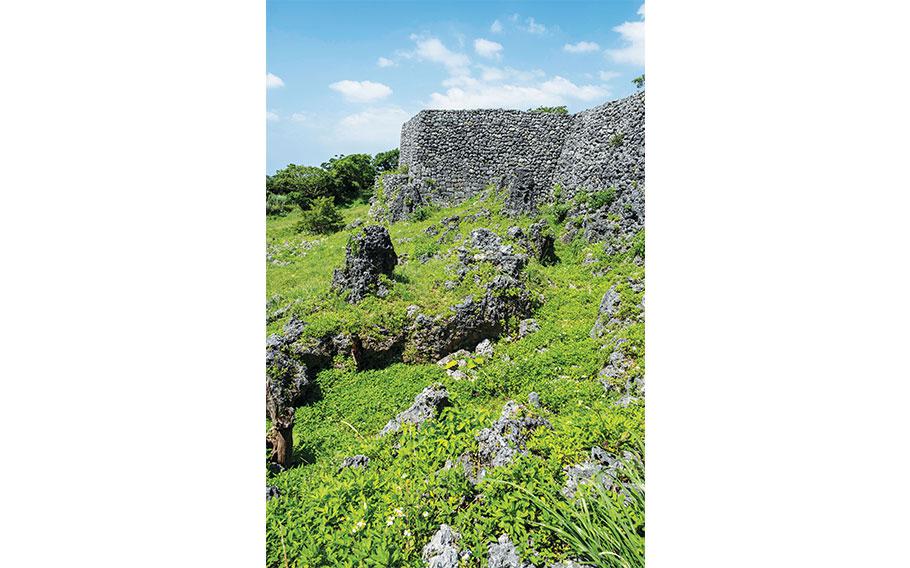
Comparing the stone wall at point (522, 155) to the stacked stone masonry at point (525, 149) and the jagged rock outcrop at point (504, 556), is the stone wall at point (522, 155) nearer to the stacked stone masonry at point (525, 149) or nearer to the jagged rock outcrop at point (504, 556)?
the stacked stone masonry at point (525, 149)

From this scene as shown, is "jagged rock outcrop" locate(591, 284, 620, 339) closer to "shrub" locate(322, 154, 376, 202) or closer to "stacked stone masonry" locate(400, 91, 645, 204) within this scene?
"shrub" locate(322, 154, 376, 202)

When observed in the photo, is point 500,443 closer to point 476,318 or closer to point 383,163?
→ point 476,318

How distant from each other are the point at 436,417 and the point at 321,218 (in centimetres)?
220

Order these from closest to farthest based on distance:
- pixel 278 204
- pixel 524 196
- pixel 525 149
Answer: pixel 278 204
pixel 524 196
pixel 525 149

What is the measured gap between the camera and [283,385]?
2891 mm

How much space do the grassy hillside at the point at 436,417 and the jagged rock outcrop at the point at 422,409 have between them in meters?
0.06

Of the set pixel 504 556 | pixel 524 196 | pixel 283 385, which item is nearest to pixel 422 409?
pixel 504 556

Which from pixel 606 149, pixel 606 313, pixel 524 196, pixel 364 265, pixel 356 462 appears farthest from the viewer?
pixel 606 149

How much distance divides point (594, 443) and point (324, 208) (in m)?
2.93

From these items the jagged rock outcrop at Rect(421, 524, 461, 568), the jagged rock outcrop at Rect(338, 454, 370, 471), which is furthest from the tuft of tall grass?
the jagged rock outcrop at Rect(338, 454, 370, 471)

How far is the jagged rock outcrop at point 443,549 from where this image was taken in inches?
71.8

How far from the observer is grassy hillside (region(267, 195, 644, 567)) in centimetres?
191
